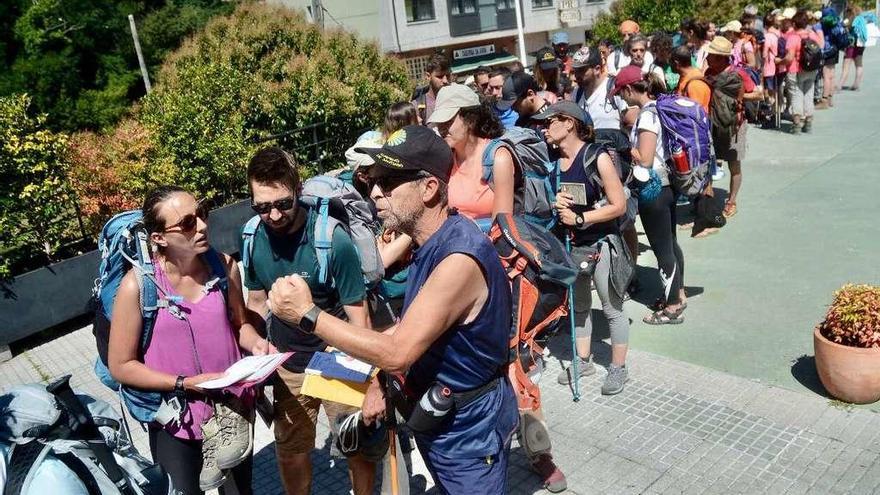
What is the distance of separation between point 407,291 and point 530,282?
790 millimetres

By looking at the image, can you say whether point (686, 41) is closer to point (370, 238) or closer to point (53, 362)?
point (370, 238)

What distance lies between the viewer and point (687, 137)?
593cm

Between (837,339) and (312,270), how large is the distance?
3.01m

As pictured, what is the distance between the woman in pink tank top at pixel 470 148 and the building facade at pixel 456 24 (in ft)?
87.6

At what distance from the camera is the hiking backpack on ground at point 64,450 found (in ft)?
6.40

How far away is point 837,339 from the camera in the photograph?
4086 millimetres

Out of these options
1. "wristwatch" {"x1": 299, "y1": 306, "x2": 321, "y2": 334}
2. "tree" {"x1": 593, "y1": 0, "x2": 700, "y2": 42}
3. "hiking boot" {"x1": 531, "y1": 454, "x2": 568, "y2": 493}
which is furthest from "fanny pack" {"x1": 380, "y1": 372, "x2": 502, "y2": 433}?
"tree" {"x1": 593, "y1": 0, "x2": 700, "y2": 42}

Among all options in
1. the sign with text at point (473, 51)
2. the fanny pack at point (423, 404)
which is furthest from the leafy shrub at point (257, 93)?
the sign with text at point (473, 51)

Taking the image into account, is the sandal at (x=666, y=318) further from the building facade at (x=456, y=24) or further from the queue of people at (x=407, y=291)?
the building facade at (x=456, y=24)

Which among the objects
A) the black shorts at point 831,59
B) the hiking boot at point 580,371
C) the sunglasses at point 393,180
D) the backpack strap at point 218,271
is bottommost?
the hiking boot at point 580,371

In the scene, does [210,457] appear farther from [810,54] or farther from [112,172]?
[810,54]

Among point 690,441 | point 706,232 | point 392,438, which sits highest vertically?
point 392,438


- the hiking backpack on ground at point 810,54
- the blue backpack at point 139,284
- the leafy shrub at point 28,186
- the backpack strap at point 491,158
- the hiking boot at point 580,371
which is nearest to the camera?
the blue backpack at point 139,284

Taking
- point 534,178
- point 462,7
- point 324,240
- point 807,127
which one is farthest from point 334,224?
point 462,7
